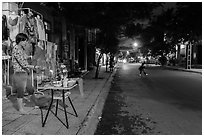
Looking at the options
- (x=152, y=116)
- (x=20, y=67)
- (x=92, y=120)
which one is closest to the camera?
(x=92, y=120)

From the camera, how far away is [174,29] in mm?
28047

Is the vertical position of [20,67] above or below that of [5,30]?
below

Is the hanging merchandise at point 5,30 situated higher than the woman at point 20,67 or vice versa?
the hanging merchandise at point 5,30

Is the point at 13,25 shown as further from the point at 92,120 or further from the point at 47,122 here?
the point at 92,120

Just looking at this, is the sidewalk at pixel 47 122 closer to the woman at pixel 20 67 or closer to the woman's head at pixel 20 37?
the woman at pixel 20 67

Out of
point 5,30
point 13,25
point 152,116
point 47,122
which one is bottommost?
point 152,116

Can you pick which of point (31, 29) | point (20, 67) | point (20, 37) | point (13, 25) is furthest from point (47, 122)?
point (13, 25)

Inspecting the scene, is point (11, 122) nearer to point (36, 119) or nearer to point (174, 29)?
point (36, 119)

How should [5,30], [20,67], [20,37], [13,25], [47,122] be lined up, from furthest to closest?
[13,25], [5,30], [20,67], [20,37], [47,122]

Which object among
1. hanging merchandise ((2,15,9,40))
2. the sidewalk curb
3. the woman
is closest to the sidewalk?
the sidewalk curb

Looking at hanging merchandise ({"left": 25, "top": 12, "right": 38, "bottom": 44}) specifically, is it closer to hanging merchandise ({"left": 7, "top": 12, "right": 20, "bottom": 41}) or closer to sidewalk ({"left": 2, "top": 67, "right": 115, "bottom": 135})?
hanging merchandise ({"left": 7, "top": 12, "right": 20, "bottom": 41})

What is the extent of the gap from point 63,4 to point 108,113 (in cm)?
1012

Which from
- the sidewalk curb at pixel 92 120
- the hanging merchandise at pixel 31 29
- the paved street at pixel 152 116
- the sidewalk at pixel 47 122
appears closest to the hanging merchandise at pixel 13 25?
the hanging merchandise at pixel 31 29

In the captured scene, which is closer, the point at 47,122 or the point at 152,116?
the point at 47,122
